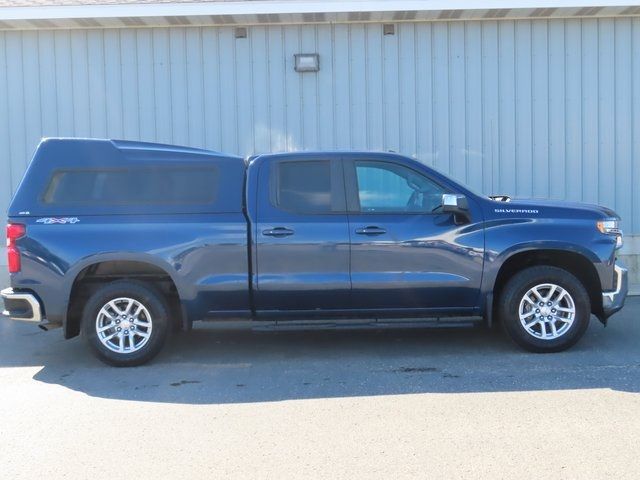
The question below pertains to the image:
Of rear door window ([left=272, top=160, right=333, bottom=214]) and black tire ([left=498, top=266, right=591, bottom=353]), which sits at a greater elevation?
rear door window ([left=272, top=160, right=333, bottom=214])

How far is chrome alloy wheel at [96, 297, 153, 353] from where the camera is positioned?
6.61 m

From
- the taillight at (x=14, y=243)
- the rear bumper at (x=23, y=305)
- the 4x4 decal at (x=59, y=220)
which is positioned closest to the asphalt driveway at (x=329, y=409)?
the rear bumper at (x=23, y=305)

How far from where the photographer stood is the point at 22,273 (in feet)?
21.2

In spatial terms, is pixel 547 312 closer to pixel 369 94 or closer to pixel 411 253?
pixel 411 253

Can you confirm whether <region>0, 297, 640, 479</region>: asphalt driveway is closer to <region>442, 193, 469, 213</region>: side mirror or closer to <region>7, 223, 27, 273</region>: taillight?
<region>7, 223, 27, 273</region>: taillight

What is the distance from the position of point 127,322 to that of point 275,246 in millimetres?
1544

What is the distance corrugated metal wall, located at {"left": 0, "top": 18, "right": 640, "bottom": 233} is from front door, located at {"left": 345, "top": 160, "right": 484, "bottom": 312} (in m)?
4.80

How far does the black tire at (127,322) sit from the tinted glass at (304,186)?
1473 mm

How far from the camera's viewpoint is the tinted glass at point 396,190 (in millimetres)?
6691

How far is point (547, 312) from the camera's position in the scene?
6734 mm

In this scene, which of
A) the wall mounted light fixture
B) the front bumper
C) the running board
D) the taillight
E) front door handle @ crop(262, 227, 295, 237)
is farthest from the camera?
the wall mounted light fixture

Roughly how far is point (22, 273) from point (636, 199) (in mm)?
9227

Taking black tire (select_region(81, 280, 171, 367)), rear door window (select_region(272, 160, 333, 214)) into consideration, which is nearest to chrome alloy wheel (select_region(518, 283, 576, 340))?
rear door window (select_region(272, 160, 333, 214))

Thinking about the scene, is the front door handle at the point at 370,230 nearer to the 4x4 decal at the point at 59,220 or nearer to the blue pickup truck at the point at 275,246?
the blue pickup truck at the point at 275,246
